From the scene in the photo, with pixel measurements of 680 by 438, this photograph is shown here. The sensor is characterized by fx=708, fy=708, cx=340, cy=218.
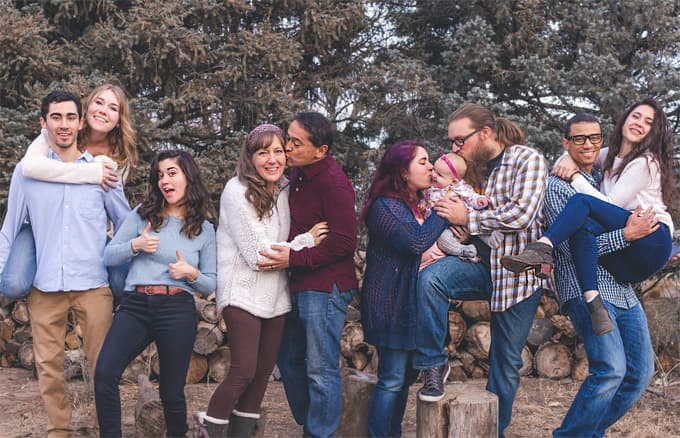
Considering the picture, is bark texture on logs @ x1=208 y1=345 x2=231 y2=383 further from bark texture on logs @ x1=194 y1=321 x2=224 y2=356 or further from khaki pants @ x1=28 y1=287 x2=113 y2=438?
khaki pants @ x1=28 y1=287 x2=113 y2=438

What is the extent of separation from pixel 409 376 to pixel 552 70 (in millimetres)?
4757

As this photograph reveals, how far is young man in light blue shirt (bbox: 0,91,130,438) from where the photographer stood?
13.7 feet

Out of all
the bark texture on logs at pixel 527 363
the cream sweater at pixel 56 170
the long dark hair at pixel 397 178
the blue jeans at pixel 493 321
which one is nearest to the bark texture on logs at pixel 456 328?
the bark texture on logs at pixel 527 363

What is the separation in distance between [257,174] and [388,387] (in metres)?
1.49

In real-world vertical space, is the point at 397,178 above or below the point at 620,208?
above

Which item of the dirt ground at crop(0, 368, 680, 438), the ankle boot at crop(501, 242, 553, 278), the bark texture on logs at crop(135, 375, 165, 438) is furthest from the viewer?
the dirt ground at crop(0, 368, 680, 438)

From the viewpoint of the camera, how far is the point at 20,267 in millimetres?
4203

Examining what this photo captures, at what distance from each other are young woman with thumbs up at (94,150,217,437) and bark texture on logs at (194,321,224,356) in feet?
7.55

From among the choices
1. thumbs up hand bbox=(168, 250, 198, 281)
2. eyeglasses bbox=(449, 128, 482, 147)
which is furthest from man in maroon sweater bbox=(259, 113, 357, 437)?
eyeglasses bbox=(449, 128, 482, 147)

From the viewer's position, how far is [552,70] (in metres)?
7.81

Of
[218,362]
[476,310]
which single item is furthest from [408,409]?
[218,362]

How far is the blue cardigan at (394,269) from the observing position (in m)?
4.09

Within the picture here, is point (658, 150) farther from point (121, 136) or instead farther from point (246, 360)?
point (121, 136)

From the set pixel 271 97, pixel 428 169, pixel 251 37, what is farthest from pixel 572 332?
pixel 251 37
